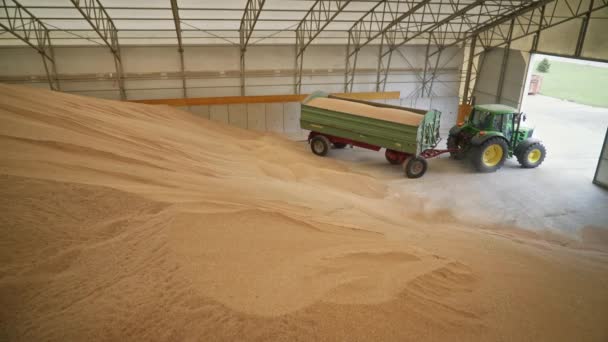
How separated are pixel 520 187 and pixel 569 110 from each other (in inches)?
566

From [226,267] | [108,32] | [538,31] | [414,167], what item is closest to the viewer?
[226,267]

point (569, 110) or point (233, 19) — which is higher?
point (233, 19)

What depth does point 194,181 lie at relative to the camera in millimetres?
5438

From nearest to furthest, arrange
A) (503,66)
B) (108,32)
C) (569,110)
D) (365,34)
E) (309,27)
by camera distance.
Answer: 1. (108,32)
2. (309,27)
3. (503,66)
4. (365,34)
5. (569,110)

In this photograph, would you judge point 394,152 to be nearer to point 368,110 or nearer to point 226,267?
point 368,110

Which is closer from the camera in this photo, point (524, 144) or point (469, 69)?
point (524, 144)

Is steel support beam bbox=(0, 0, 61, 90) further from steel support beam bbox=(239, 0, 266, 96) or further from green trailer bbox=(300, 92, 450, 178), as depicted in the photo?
green trailer bbox=(300, 92, 450, 178)

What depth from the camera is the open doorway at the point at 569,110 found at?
44.0ft

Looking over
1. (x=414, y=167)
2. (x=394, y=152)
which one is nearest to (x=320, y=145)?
(x=394, y=152)

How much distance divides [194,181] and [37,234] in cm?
235

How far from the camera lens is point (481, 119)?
11.6 m

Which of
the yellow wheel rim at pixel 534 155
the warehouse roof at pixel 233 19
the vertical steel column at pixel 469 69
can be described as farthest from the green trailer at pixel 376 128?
the vertical steel column at pixel 469 69

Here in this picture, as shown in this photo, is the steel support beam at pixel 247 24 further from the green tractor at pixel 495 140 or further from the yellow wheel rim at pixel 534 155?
the yellow wheel rim at pixel 534 155

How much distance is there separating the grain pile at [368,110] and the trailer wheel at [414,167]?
1.07m
